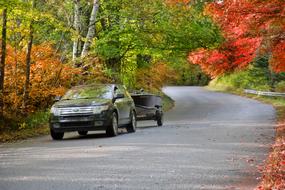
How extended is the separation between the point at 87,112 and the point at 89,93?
1.20 m

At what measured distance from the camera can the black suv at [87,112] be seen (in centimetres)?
1656

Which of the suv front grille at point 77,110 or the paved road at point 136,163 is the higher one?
the suv front grille at point 77,110

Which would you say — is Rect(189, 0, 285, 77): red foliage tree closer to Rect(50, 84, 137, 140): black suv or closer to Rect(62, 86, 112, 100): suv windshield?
Rect(62, 86, 112, 100): suv windshield

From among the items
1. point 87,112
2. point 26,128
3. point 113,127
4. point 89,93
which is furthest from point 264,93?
point 87,112

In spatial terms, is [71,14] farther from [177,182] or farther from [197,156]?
[177,182]

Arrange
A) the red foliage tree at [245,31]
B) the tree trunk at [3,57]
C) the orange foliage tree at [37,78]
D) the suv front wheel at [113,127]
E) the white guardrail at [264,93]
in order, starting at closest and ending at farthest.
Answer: the suv front wheel at [113,127] → the tree trunk at [3,57] → the orange foliage tree at [37,78] → the red foliage tree at [245,31] → the white guardrail at [264,93]

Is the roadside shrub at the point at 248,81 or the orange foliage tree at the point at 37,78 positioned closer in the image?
the orange foliage tree at the point at 37,78

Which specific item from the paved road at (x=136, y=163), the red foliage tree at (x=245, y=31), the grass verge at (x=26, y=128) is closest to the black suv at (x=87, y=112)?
the paved road at (x=136, y=163)

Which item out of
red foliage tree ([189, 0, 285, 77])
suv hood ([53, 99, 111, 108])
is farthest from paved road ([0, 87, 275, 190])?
red foliage tree ([189, 0, 285, 77])

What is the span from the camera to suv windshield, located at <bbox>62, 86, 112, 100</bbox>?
57.3 ft

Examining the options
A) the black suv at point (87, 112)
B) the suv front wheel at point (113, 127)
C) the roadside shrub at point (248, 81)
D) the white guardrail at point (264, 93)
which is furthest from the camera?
the roadside shrub at point (248, 81)

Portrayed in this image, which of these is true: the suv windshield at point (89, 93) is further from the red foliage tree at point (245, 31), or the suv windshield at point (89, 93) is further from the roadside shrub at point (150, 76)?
the roadside shrub at point (150, 76)

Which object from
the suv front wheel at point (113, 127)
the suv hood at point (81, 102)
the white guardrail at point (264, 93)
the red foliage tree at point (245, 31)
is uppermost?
the red foliage tree at point (245, 31)

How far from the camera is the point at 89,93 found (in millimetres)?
17641
